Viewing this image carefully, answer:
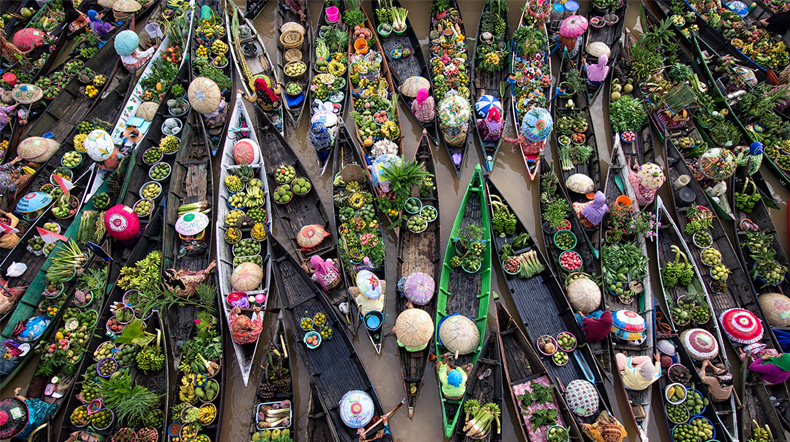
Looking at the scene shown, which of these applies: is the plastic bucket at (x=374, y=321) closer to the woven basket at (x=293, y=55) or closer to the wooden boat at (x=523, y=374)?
the wooden boat at (x=523, y=374)

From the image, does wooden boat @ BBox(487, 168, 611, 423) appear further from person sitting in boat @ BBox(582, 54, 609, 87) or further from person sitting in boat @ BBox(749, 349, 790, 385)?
person sitting in boat @ BBox(582, 54, 609, 87)

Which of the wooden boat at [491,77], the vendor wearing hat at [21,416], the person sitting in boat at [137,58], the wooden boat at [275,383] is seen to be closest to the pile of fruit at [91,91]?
the person sitting in boat at [137,58]

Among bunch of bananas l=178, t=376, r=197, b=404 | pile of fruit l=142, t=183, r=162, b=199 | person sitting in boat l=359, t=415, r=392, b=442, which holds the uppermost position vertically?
pile of fruit l=142, t=183, r=162, b=199

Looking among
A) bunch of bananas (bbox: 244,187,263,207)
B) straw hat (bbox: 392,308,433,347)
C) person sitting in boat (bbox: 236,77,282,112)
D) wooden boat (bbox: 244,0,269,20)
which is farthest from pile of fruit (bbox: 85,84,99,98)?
straw hat (bbox: 392,308,433,347)

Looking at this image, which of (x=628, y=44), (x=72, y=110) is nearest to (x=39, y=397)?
(x=72, y=110)

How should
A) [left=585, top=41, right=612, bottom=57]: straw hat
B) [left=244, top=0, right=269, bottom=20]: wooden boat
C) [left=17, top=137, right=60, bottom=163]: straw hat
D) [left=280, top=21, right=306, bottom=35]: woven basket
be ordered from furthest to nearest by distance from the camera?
1. [left=244, top=0, right=269, bottom=20]: wooden boat
2. [left=280, top=21, right=306, bottom=35]: woven basket
3. [left=585, top=41, right=612, bottom=57]: straw hat
4. [left=17, top=137, right=60, bottom=163]: straw hat

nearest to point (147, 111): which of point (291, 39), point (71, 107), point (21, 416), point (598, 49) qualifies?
point (71, 107)
